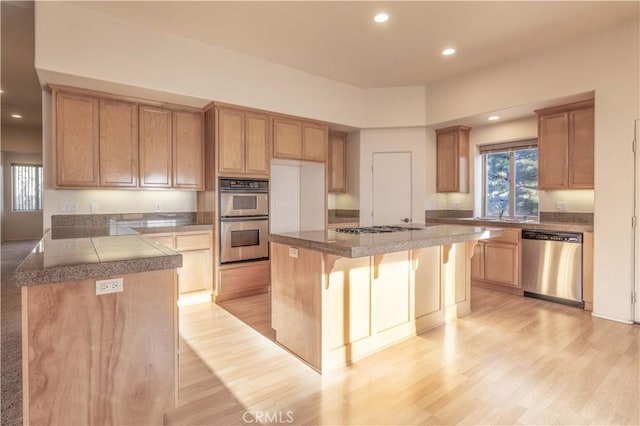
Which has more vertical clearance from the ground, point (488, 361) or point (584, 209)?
point (584, 209)

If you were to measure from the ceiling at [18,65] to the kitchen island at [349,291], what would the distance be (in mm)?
3636

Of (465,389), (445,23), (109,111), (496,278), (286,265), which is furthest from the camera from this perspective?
(496,278)

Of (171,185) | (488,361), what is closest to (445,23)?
(488,361)

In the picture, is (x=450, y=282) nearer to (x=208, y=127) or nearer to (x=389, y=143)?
(x=389, y=143)

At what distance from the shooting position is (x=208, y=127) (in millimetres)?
4234

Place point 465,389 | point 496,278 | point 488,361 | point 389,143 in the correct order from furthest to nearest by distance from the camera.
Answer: point 389,143, point 496,278, point 488,361, point 465,389

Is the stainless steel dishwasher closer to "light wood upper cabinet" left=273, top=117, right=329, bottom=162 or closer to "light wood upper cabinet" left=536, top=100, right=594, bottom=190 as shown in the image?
"light wood upper cabinet" left=536, top=100, right=594, bottom=190

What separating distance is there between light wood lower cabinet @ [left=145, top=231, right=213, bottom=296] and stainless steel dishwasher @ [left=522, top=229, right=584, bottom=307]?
4.13m

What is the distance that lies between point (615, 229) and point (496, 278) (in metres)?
1.49

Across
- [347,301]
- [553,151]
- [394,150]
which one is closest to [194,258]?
[347,301]

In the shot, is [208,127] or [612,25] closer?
[612,25]

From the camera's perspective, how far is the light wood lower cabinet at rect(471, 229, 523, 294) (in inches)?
170

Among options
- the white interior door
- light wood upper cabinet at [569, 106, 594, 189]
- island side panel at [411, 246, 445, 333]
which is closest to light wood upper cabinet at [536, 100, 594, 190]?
light wood upper cabinet at [569, 106, 594, 189]

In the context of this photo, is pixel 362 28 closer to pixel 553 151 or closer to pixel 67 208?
pixel 553 151
